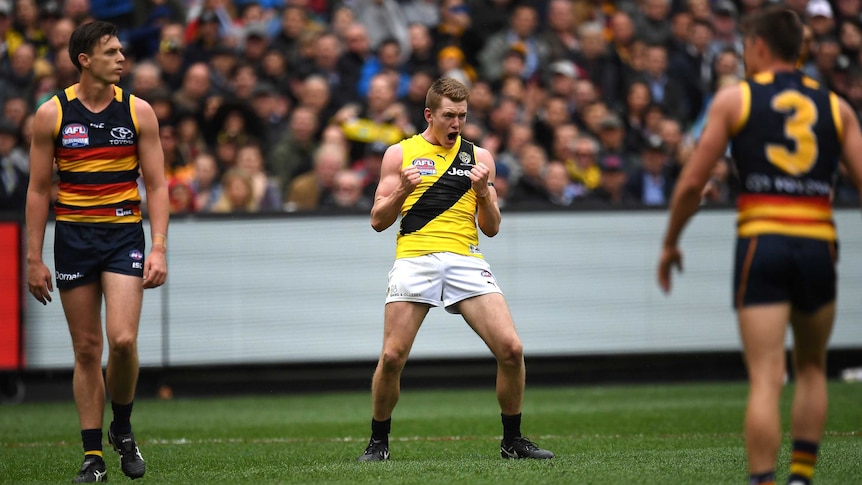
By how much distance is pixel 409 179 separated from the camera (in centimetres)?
780

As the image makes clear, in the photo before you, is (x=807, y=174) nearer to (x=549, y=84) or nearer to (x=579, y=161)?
(x=579, y=161)

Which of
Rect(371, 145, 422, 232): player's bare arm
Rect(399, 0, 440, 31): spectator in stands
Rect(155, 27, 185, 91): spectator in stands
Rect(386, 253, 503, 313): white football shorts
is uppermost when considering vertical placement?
Rect(399, 0, 440, 31): spectator in stands

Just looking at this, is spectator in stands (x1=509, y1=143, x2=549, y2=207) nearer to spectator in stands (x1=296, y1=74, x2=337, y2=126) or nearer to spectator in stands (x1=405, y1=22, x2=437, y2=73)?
spectator in stands (x1=405, y1=22, x2=437, y2=73)

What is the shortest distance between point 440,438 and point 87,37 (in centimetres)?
422

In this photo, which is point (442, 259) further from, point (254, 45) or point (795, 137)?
point (254, 45)

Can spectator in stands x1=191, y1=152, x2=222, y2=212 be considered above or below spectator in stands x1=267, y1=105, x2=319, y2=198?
below

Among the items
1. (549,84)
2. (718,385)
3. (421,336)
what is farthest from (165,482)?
(549,84)

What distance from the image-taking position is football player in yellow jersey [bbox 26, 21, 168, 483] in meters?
7.41

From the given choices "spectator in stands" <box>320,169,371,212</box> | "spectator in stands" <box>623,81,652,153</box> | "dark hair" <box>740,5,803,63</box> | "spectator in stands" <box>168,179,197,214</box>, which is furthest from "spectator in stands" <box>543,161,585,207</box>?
"dark hair" <box>740,5,803,63</box>

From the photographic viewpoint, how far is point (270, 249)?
46.6 ft

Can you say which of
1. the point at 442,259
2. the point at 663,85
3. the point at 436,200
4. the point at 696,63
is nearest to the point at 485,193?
the point at 436,200

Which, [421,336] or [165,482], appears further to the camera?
[421,336]

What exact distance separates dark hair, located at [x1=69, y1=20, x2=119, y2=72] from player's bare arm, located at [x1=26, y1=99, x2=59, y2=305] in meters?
0.33

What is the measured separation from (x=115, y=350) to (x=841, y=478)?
13.7ft
